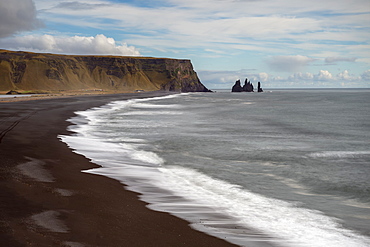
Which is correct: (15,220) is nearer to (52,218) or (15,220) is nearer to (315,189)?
(52,218)

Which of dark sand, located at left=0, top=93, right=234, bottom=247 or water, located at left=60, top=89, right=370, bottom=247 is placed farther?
water, located at left=60, top=89, right=370, bottom=247


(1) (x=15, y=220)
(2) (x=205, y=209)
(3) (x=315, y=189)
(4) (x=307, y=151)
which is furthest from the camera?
(4) (x=307, y=151)

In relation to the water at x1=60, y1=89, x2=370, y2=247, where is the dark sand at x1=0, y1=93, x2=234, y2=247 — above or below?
above

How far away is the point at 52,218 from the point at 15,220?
1.88ft

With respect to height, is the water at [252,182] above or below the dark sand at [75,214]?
below

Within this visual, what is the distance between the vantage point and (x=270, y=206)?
865cm

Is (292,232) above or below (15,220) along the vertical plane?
below

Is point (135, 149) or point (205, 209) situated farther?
point (135, 149)

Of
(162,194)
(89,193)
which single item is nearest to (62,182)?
(89,193)

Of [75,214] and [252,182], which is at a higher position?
Answer: [75,214]

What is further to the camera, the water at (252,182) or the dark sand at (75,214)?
the water at (252,182)

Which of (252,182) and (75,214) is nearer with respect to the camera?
(75,214)

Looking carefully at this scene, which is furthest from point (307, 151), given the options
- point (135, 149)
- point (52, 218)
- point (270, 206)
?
point (52, 218)

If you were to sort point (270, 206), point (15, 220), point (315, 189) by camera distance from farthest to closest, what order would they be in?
point (315, 189) → point (270, 206) → point (15, 220)
